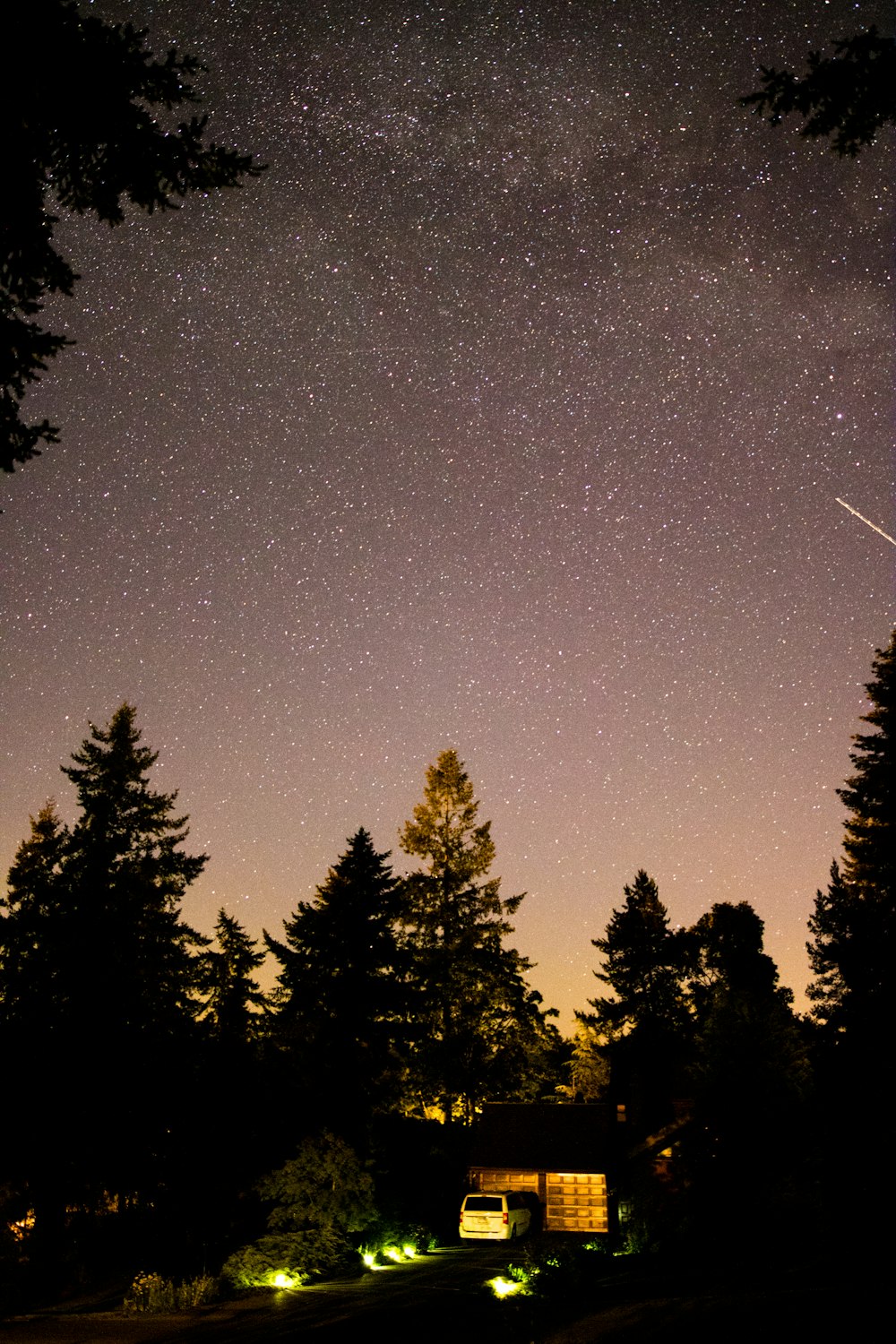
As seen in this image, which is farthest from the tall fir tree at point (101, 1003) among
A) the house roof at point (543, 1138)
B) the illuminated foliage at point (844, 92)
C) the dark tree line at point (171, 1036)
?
the illuminated foliage at point (844, 92)

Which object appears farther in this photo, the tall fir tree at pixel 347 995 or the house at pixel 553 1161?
the house at pixel 553 1161

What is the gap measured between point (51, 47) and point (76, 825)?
2562 centimetres

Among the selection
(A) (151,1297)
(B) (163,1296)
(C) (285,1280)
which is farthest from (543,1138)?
(A) (151,1297)

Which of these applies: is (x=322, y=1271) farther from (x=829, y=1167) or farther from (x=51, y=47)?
(x=51, y=47)

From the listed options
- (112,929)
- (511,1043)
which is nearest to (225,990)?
(511,1043)

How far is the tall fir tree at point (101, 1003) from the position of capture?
68.5ft

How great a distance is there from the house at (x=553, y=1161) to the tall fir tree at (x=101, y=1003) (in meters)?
14.9

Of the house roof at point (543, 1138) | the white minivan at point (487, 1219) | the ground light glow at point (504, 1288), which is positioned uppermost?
the house roof at point (543, 1138)

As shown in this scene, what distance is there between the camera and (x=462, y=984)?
40656mm

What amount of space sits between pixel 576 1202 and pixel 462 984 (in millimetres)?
9423

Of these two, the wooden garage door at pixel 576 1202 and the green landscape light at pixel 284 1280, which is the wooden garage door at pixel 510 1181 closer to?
the wooden garage door at pixel 576 1202

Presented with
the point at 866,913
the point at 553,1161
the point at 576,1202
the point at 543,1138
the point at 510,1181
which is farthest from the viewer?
the point at 543,1138

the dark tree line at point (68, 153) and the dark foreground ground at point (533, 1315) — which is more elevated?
the dark tree line at point (68, 153)

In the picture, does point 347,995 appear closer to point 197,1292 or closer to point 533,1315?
point 197,1292
